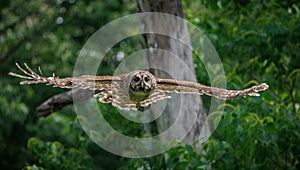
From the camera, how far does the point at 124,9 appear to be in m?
7.16

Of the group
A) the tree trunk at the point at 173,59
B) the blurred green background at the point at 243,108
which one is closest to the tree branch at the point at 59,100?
the blurred green background at the point at 243,108

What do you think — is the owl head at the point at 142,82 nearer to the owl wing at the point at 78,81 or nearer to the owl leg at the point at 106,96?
the owl wing at the point at 78,81

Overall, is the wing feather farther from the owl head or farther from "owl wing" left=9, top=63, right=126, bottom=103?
the owl head

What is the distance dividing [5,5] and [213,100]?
13.9ft

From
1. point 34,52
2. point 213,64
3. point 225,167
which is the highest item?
point 34,52

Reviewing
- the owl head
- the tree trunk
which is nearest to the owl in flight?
the owl head

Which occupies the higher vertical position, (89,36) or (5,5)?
(5,5)

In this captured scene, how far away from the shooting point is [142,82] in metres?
2.11

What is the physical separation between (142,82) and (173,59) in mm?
1558

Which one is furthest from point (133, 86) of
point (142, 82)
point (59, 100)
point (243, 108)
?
point (59, 100)

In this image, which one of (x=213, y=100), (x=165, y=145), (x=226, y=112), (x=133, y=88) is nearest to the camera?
(x=133, y=88)

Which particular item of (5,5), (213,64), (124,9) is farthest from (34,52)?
(213,64)

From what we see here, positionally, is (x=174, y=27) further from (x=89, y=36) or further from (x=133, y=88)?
(x=89, y=36)

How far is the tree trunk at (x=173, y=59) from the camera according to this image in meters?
3.61
